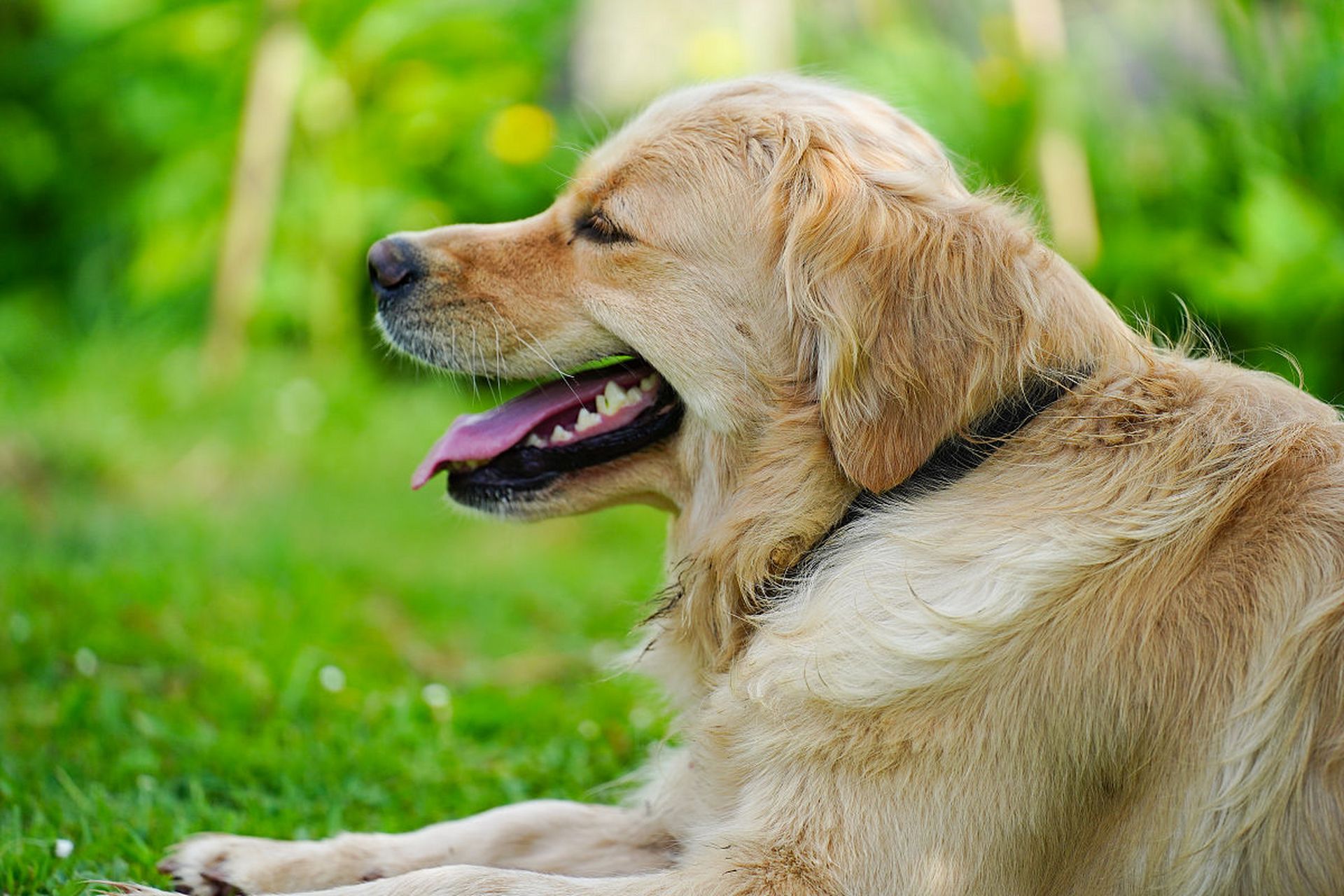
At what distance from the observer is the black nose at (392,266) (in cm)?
326

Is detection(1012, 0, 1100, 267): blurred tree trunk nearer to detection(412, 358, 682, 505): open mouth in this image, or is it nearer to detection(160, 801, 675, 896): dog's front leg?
detection(412, 358, 682, 505): open mouth

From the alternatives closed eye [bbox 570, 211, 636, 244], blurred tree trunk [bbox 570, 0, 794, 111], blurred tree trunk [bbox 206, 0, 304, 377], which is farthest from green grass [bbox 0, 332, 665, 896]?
blurred tree trunk [bbox 570, 0, 794, 111]

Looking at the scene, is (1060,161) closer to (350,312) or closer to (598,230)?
(350,312)

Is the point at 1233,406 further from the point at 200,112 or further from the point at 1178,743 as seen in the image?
the point at 200,112

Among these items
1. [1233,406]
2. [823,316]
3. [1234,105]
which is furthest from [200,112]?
[1233,406]

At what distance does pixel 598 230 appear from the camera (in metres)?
3.06

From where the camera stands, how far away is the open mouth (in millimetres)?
2998

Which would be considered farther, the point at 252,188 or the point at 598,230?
the point at 252,188

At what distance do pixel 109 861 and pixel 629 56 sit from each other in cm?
815

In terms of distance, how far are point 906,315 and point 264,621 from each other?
3.01 meters

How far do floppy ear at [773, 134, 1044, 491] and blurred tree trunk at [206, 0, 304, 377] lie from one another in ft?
19.2

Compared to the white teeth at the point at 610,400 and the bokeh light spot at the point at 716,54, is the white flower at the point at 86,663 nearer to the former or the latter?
the white teeth at the point at 610,400

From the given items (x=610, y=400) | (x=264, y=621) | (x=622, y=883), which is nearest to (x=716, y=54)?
(x=264, y=621)

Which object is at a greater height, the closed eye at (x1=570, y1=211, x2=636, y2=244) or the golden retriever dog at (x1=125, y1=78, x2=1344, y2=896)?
the closed eye at (x1=570, y1=211, x2=636, y2=244)
